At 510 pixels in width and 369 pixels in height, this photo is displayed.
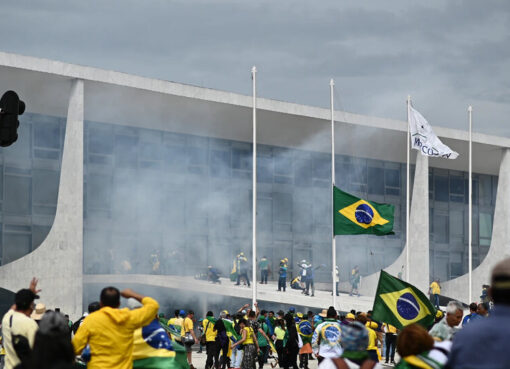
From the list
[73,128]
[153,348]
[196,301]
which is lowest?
[196,301]

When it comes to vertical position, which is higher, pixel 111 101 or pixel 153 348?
pixel 111 101

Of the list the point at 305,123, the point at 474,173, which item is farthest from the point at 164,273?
the point at 474,173

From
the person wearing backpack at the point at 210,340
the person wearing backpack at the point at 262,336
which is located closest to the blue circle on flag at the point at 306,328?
the person wearing backpack at the point at 262,336

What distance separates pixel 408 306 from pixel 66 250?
80.5 ft

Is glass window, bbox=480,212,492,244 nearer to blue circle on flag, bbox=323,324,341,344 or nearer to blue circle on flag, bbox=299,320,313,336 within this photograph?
blue circle on flag, bbox=299,320,313,336

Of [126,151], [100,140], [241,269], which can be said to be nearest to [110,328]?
[241,269]

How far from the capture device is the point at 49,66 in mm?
36344

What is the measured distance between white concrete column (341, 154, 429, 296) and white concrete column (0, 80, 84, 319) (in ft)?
61.6

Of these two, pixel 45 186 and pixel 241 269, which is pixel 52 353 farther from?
pixel 241 269

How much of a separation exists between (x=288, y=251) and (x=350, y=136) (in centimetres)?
647

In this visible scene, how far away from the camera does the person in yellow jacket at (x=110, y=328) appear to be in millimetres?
7766

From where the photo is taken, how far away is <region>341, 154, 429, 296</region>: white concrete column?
5009cm

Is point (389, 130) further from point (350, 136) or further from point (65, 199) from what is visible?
point (65, 199)

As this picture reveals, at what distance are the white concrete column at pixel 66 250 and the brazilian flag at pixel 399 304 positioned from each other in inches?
930
